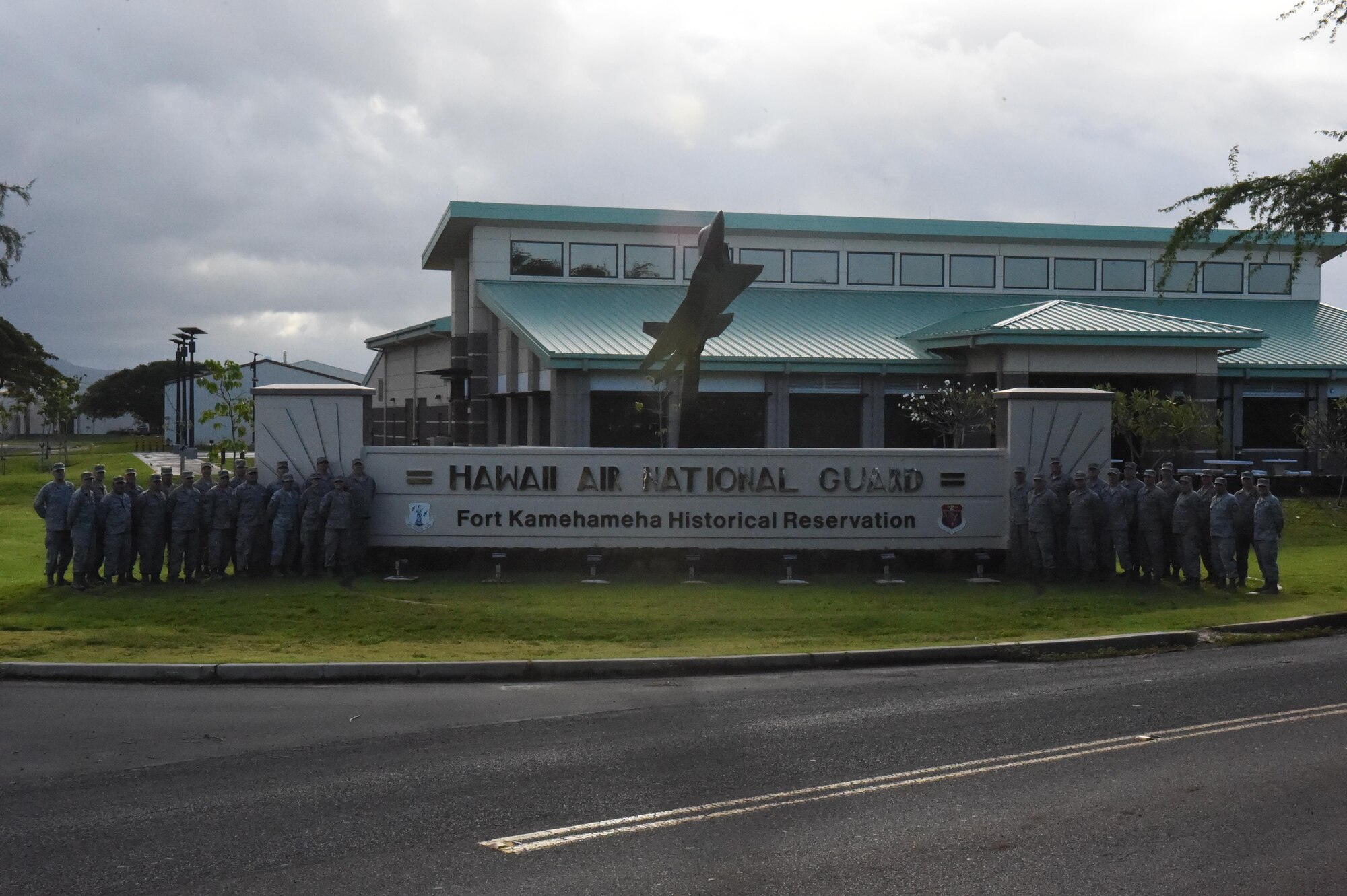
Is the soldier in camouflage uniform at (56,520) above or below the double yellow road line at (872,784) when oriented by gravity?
above

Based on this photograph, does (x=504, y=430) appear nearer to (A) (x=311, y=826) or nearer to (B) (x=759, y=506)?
(B) (x=759, y=506)

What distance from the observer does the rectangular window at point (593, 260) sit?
39.3 meters

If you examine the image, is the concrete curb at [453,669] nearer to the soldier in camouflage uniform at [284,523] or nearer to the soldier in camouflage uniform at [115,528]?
the soldier in camouflage uniform at [115,528]

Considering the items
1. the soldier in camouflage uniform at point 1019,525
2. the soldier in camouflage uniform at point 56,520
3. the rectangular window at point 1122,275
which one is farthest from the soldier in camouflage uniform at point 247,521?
the rectangular window at point 1122,275

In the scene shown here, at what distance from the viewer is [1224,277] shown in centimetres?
4294

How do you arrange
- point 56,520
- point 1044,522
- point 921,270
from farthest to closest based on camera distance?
point 921,270 → point 1044,522 → point 56,520

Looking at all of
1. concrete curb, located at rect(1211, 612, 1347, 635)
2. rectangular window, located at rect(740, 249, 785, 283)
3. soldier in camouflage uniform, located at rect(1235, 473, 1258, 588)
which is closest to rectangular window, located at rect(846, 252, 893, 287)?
rectangular window, located at rect(740, 249, 785, 283)

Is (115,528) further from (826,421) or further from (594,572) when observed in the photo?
(826,421)

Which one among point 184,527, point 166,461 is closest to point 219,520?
point 184,527

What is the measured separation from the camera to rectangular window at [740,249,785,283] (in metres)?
40.4

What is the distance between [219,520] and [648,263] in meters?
24.3

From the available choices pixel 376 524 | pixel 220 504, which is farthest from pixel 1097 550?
pixel 220 504

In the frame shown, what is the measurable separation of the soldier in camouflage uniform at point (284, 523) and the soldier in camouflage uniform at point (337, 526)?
0.40 m

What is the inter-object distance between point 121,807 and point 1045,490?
13.6 metres
